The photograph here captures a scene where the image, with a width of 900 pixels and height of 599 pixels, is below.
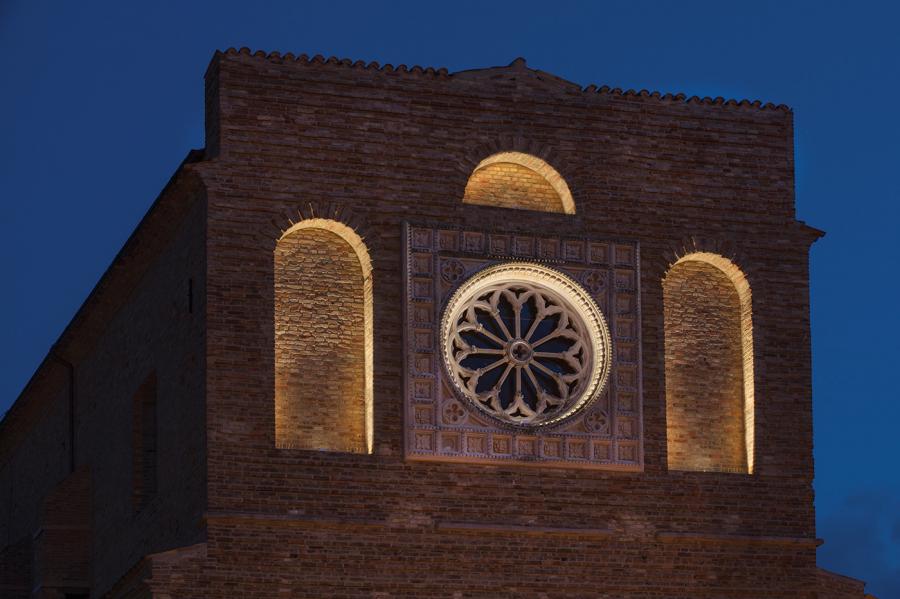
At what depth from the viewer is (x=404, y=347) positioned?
99.3 feet

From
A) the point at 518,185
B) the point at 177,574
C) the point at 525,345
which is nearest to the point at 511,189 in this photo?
the point at 518,185

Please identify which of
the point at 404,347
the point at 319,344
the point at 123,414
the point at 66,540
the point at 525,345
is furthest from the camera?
the point at 66,540

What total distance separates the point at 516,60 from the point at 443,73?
3.76ft

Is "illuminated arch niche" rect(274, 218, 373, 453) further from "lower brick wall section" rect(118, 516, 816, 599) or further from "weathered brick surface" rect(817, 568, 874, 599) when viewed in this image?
"weathered brick surface" rect(817, 568, 874, 599)

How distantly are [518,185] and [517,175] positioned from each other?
0.14 m

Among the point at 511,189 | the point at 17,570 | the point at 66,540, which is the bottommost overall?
the point at 17,570

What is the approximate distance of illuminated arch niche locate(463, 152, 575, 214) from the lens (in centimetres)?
3156

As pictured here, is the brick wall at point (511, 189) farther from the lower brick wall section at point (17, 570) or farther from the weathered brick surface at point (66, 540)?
the lower brick wall section at point (17, 570)

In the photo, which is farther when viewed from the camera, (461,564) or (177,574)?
(461,564)

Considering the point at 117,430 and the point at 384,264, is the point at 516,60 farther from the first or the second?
the point at 117,430

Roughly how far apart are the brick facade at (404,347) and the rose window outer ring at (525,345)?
667mm

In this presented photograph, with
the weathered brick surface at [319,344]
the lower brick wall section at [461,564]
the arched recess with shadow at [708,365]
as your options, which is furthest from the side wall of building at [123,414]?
the arched recess with shadow at [708,365]

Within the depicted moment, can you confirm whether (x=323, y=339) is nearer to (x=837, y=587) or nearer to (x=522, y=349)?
(x=522, y=349)

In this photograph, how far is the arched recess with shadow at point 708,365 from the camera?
31.8 metres
